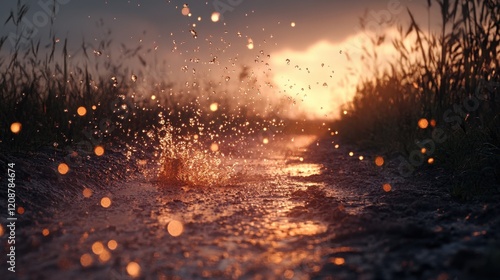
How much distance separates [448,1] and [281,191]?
8.35 feet

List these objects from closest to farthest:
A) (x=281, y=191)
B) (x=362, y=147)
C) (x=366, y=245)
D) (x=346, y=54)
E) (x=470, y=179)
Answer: (x=366, y=245), (x=470, y=179), (x=281, y=191), (x=362, y=147), (x=346, y=54)

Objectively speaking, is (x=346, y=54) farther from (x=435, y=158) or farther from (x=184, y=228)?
(x=184, y=228)

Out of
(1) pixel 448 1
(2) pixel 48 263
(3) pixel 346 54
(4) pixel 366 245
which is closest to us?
(2) pixel 48 263

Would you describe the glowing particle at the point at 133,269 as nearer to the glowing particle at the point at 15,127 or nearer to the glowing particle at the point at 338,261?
the glowing particle at the point at 338,261

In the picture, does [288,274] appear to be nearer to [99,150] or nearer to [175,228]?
[175,228]

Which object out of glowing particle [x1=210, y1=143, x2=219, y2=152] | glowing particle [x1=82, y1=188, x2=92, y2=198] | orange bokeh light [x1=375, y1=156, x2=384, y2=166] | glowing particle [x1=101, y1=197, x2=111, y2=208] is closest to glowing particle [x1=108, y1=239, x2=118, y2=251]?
glowing particle [x1=101, y1=197, x2=111, y2=208]

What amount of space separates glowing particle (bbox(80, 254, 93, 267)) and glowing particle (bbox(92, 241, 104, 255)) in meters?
0.06

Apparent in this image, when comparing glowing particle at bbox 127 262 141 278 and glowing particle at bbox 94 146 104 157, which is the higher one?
glowing particle at bbox 94 146 104 157

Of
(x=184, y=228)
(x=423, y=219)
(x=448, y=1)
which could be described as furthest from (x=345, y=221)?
(x=448, y=1)

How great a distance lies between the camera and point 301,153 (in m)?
8.52

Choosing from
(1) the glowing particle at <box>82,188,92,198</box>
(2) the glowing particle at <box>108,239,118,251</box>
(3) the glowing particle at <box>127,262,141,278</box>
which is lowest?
(3) the glowing particle at <box>127,262,141,278</box>

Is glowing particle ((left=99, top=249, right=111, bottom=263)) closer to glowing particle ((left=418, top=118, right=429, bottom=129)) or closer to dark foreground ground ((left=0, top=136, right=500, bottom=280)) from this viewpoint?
dark foreground ground ((left=0, top=136, right=500, bottom=280))

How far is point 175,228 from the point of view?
3.08 meters

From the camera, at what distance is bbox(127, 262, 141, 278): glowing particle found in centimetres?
225
